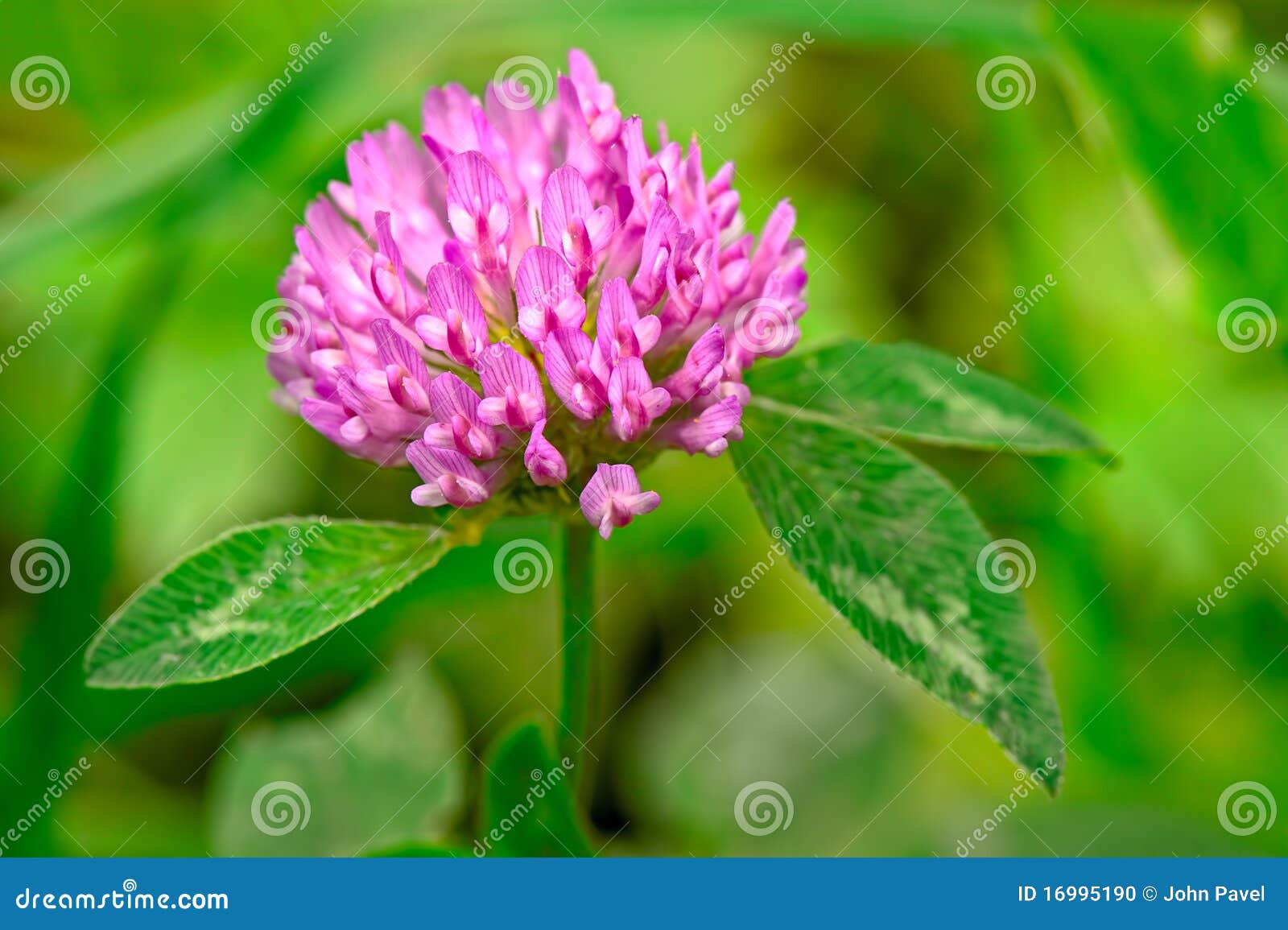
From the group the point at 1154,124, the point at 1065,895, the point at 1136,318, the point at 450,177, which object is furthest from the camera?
the point at 1136,318

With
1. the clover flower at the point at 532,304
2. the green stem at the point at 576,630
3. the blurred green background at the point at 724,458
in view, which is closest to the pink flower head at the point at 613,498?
the clover flower at the point at 532,304

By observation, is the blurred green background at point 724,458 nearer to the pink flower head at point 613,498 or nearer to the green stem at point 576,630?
the green stem at point 576,630

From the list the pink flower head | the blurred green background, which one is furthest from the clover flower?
the blurred green background

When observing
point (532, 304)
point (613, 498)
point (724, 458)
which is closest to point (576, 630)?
point (613, 498)

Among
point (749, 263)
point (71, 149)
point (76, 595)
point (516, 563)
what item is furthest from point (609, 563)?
point (71, 149)

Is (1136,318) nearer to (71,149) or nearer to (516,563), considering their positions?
(516,563)

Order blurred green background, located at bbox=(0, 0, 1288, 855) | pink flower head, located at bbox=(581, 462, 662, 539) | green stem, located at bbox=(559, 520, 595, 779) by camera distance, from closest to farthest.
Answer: pink flower head, located at bbox=(581, 462, 662, 539), green stem, located at bbox=(559, 520, 595, 779), blurred green background, located at bbox=(0, 0, 1288, 855)

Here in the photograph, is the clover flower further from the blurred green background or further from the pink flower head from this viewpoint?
the blurred green background

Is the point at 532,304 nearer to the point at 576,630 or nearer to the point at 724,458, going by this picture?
the point at 576,630

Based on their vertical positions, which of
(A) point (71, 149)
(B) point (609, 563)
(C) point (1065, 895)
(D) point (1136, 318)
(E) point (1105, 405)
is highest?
(D) point (1136, 318)
